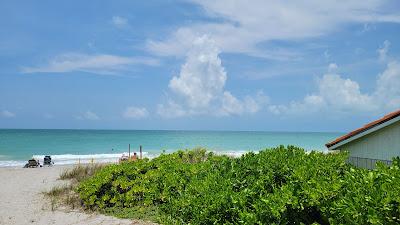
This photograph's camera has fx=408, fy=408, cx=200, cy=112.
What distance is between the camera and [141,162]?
15.3m

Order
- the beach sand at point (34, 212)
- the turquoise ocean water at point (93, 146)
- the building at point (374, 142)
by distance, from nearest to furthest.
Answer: the building at point (374, 142) → the beach sand at point (34, 212) → the turquoise ocean water at point (93, 146)

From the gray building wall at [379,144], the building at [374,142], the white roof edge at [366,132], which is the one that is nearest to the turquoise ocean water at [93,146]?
the white roof edge at [366,132]

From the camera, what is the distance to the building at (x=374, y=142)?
10.2 metres

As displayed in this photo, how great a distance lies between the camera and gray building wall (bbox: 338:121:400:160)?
403 inches

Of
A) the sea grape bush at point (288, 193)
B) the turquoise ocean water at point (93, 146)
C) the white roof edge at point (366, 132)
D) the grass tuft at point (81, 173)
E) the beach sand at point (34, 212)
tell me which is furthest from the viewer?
the turquoise ocean water at point (93, 146)

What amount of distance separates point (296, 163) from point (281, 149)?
1794 millimetres

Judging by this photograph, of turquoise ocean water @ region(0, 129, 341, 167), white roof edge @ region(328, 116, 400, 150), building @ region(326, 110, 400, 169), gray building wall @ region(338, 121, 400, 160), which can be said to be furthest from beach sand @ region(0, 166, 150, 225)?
turquoise ocean water @ region(0, 129, 341, 167)

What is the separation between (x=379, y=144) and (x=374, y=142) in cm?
20

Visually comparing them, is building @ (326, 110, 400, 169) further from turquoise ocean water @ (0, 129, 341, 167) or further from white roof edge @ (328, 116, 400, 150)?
turquoise ocean water @ (0, 129, 341, 167)

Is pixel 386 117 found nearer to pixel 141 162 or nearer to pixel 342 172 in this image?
pixel 342 172

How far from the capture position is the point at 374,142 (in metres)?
11.0

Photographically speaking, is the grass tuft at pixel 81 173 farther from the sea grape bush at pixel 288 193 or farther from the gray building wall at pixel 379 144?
the gray building wall at pixel 379 144

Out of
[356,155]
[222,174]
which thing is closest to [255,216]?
[222,174]

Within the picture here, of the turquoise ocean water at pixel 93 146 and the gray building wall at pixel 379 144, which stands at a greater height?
the gray building wall at pixel 379 144
